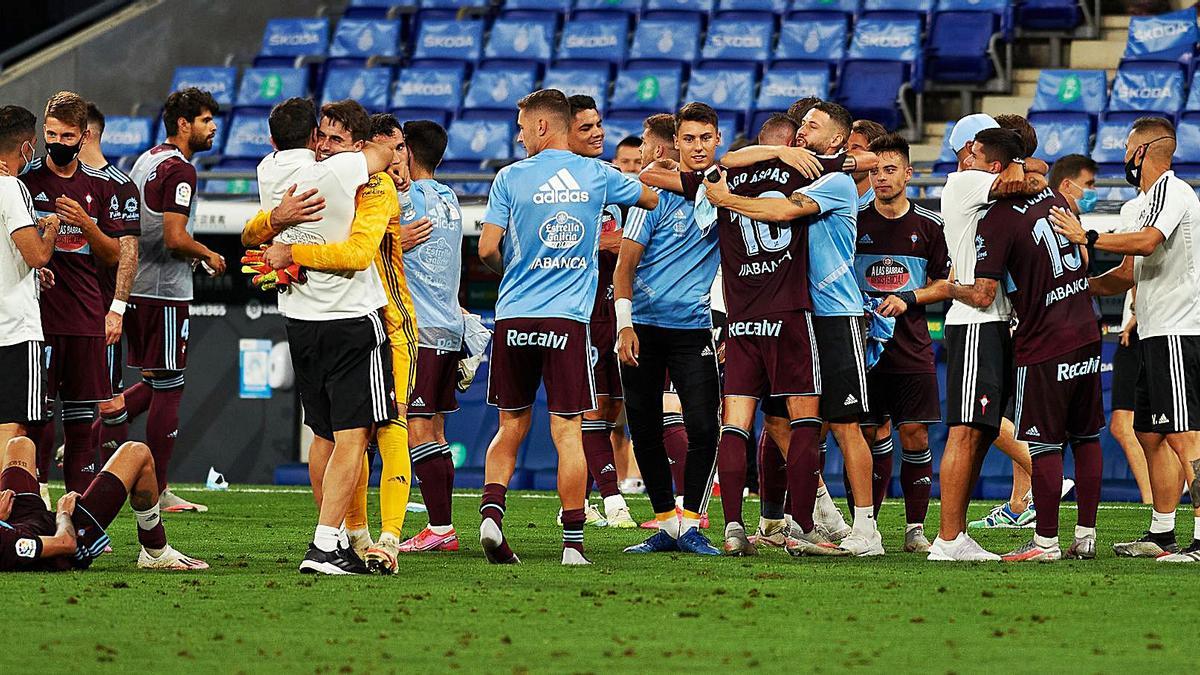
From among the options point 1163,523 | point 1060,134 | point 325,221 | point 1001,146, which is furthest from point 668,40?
point 325,221

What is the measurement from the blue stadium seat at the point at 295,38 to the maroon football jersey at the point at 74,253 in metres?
11.9

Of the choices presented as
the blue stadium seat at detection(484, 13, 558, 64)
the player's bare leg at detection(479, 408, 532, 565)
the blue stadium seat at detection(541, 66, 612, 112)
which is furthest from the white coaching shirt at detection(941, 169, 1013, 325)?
the blue stadium seat at detection(484, 13, 558, 64)

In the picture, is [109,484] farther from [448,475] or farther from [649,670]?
[649,670]

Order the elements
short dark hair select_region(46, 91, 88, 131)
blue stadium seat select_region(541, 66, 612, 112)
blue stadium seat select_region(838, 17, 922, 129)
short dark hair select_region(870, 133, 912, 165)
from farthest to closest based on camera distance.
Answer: blue stadium seat select_region(541, 66, 612, 112) < blue stadium seat select_region(838, 17, 922, 129) < short dark hair select_region(870, 133, 912, 165) < short dark hair select_region(46, 91, 88, 131)

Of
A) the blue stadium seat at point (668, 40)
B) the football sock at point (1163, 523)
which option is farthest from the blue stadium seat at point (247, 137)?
the football sock at point (1163, 523)

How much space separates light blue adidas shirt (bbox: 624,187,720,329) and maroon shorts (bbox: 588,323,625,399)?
144 centimetres

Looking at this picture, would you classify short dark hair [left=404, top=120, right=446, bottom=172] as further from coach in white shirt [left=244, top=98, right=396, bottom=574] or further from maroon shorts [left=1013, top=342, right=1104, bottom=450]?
maroon shorts [left=1013, top=342, right=1104, bottom=450]

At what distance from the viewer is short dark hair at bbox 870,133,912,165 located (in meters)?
8.74

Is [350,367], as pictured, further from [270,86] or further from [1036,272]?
[270,86]

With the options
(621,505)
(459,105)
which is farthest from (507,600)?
(459,105)

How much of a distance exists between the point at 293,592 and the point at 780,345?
8.75 feet

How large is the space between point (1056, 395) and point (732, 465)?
4.98 ft

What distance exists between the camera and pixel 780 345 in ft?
25.8

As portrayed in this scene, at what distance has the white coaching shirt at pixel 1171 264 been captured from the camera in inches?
317
